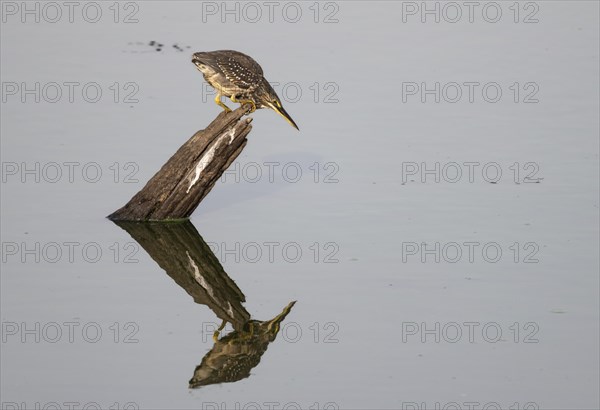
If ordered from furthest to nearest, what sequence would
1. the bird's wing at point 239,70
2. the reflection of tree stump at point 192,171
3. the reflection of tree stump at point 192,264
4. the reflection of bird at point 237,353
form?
1. the bird's wing at point 239,70
2. the reflection of tree stump at point 192,171
3. the reflection of tree stump at point 192,264
4. the reflection of bird at point 237,353

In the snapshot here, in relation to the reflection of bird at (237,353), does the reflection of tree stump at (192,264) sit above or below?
below

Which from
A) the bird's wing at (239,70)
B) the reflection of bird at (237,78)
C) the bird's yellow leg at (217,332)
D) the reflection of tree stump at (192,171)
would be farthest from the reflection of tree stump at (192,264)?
the bird's wing at (239,70)

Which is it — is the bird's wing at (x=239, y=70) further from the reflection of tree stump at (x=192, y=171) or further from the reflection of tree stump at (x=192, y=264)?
the reflection of tree stump at (x=192, y=264)

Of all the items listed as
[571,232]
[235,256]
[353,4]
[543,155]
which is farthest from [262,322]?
[353,4]

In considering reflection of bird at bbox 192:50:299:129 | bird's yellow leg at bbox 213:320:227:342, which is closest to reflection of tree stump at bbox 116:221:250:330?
bird's yellow leg at bbox 213:320:227:342

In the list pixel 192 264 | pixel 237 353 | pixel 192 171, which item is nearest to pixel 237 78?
pixel 192 171

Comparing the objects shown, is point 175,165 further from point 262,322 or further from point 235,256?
point 262,322

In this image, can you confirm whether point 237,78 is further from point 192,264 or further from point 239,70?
point 192,264
